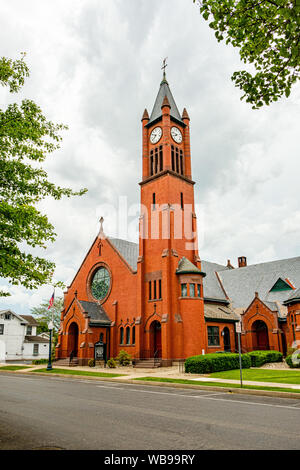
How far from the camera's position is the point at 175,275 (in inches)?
1320

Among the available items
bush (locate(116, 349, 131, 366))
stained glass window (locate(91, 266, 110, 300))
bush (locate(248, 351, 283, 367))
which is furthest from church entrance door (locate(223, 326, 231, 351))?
stained glass window (locate(91, 266, 110, 300))

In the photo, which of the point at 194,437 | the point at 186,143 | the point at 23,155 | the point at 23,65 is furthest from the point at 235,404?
the point at 186,143

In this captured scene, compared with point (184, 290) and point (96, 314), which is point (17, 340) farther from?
point (184, 290)

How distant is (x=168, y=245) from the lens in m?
34.2

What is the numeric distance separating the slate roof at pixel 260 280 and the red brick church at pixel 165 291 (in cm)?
15

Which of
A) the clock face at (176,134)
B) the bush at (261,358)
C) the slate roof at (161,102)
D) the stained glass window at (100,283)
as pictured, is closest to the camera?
the bush at (261,358)

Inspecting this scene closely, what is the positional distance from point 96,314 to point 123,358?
631 cm

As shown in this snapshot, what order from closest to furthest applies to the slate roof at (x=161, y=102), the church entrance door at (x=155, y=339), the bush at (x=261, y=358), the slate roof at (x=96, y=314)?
the bush at (x=261, y=358) → the church entrance door at (x=155, y=339) → the slate roof at (x=96, y=314) → the slate roof at (x=161, y=102)

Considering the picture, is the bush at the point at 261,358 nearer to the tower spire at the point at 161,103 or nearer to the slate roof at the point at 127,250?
the slate roof at the point at 127,250

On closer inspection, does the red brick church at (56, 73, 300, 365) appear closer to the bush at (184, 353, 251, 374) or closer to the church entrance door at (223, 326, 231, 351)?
the church entrance door at (223, 326, 231, 351)

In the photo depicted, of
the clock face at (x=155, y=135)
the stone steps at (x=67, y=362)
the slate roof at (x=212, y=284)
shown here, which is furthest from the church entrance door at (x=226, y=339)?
the clock face at (x=155, y=135)

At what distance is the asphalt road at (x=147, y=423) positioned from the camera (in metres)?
6.56
